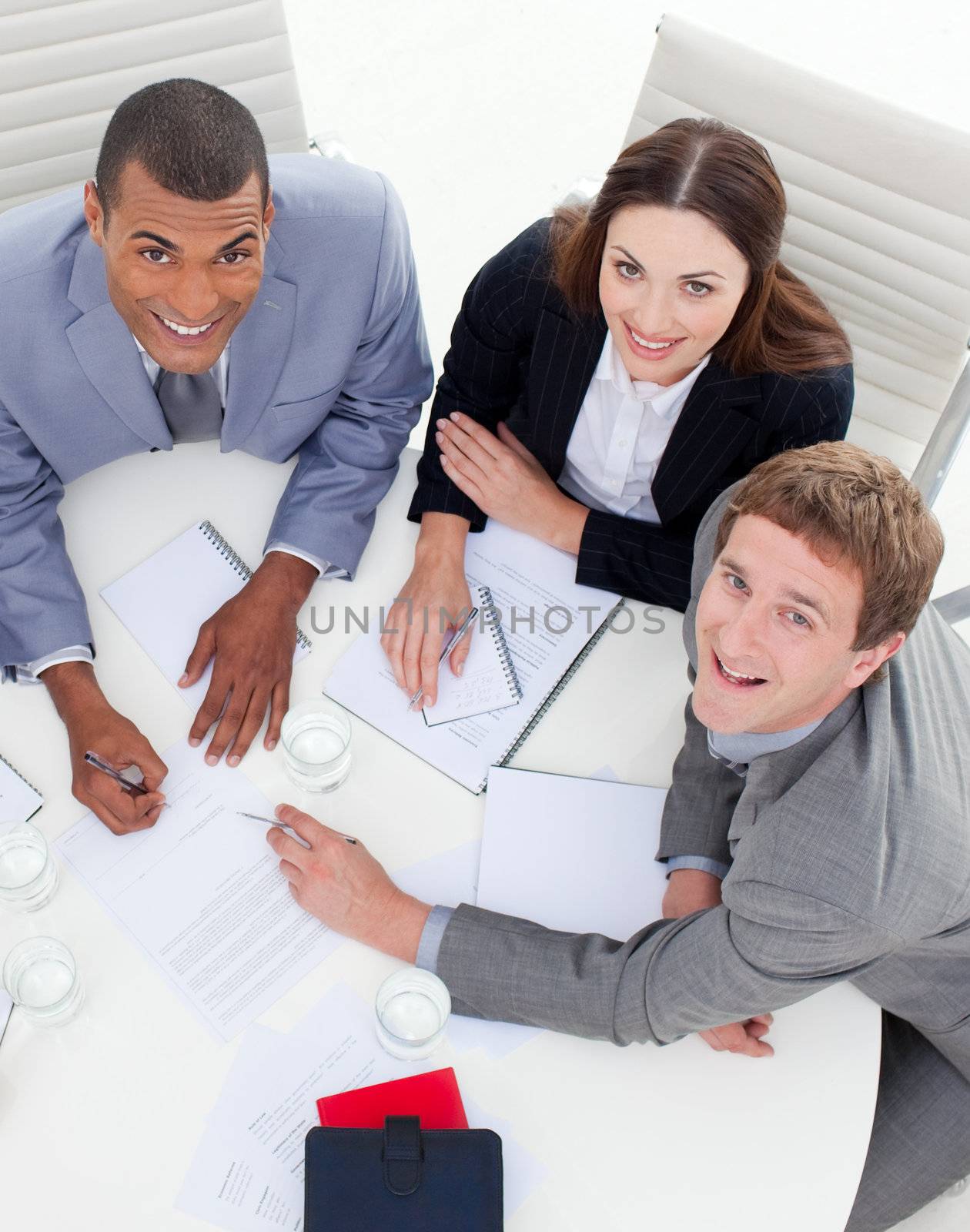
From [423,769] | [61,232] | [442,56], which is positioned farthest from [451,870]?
[442,56]

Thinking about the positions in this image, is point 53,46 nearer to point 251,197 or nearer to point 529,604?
point 251,197

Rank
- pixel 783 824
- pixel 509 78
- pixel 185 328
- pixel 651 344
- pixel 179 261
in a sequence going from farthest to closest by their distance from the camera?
pixel 509 78 < pixel 651 344 < pixel 185 328 < pixel 179 261 < pixel 783 824

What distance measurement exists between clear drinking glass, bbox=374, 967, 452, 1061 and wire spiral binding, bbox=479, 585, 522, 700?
40 centimetres

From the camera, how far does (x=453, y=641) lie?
4.99ft

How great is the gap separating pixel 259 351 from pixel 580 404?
0.49 m

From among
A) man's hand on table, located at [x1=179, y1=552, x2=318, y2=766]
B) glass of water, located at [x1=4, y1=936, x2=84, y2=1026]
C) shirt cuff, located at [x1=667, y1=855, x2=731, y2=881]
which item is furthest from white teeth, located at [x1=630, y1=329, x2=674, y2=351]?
glass of water, located at [x1=4, y1=936, x2=84, y2=1026]

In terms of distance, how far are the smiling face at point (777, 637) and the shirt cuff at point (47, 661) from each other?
795 mm

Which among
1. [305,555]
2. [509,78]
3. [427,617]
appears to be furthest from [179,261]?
[509,78]

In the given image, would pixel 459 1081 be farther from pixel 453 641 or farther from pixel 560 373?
pixel 560 373

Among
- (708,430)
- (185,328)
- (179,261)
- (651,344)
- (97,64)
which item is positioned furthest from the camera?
(97,64)

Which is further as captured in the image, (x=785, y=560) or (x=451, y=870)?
(x=451, y=870)

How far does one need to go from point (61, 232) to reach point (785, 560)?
994 mm

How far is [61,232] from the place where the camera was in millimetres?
1434

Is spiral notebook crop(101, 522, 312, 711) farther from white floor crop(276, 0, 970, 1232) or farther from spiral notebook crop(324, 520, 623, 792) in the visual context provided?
white floor crop(276, 0, 970, 1232)
